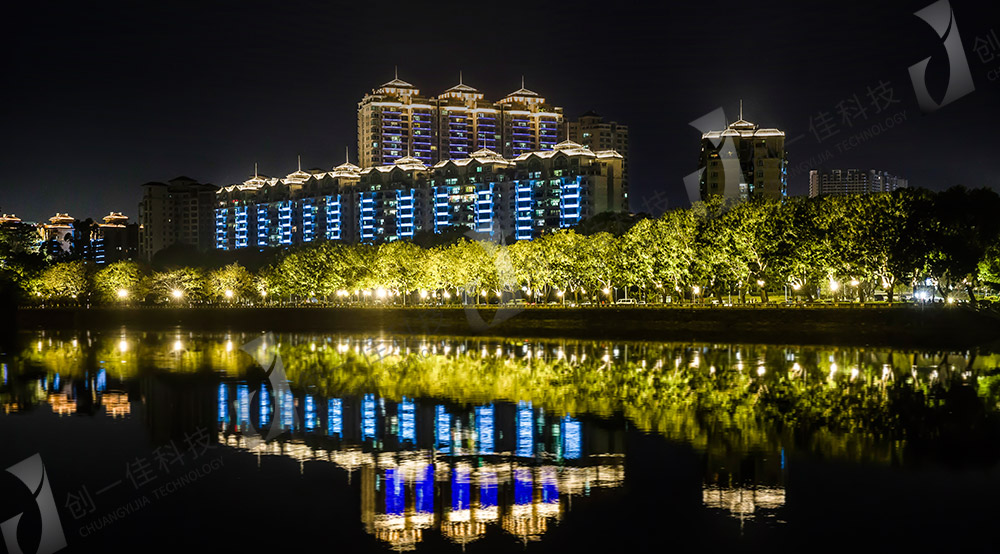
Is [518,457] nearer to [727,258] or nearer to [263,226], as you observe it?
[727,258]

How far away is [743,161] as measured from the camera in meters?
137

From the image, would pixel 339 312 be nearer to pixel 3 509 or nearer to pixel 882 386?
pixel 882 386

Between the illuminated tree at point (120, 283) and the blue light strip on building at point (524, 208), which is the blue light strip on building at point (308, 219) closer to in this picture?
the blue light strip on building at point (524, 208)

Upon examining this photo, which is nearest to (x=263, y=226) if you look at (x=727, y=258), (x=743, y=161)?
(x=743, y=161)

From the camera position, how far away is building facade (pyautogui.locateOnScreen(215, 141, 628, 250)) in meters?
142

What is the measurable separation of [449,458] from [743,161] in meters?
124

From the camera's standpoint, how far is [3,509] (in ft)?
58.0

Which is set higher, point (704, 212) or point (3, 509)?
point (704, 212)

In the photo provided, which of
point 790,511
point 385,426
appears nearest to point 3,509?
point 385,426

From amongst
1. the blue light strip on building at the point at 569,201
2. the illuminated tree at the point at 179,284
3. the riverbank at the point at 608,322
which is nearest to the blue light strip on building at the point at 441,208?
the blue light strip on building at the point at 569,201

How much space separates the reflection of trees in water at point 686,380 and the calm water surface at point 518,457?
0.58 feet

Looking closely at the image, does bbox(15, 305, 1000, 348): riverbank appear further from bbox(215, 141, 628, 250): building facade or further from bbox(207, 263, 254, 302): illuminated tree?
bbox(215, 141, 628, 250): building facade

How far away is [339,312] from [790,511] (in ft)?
220

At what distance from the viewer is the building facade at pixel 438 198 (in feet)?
467
